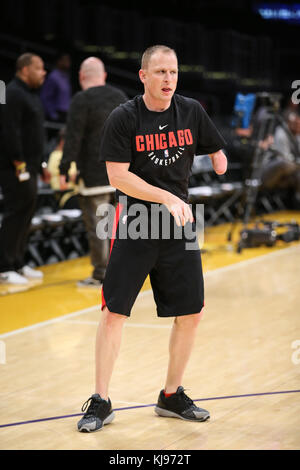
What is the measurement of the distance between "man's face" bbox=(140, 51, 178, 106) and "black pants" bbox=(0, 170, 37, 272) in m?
4.03

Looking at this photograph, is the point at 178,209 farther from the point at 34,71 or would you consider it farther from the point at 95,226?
the point at 34,71

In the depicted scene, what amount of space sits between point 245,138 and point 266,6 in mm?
8303

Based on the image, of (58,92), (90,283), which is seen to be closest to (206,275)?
(90,283)

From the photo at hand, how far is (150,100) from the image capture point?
3.77 m

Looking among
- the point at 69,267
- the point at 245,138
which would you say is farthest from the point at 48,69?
the point at 69,267

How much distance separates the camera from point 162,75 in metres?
3.69

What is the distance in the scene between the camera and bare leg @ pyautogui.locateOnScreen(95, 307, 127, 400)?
380cm

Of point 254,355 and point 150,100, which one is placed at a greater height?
point 150,100

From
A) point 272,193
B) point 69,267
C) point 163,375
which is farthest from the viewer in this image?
point 272,193

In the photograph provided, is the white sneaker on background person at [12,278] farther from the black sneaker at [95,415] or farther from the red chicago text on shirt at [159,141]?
the red chicago text on shirt at [159,141]

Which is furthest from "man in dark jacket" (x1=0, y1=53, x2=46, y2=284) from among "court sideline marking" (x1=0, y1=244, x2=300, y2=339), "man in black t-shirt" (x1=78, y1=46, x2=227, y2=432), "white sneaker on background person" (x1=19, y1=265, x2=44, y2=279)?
"man in black t-shirt" (x1=78, y1=46, x2=227, y2=432)

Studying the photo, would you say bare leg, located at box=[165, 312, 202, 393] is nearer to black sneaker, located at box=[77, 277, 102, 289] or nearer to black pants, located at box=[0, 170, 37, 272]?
black sneaker, located at box=[77, 277, 102, 289]

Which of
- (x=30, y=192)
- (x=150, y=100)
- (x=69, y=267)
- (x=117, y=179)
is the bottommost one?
(x=69, y=267)
